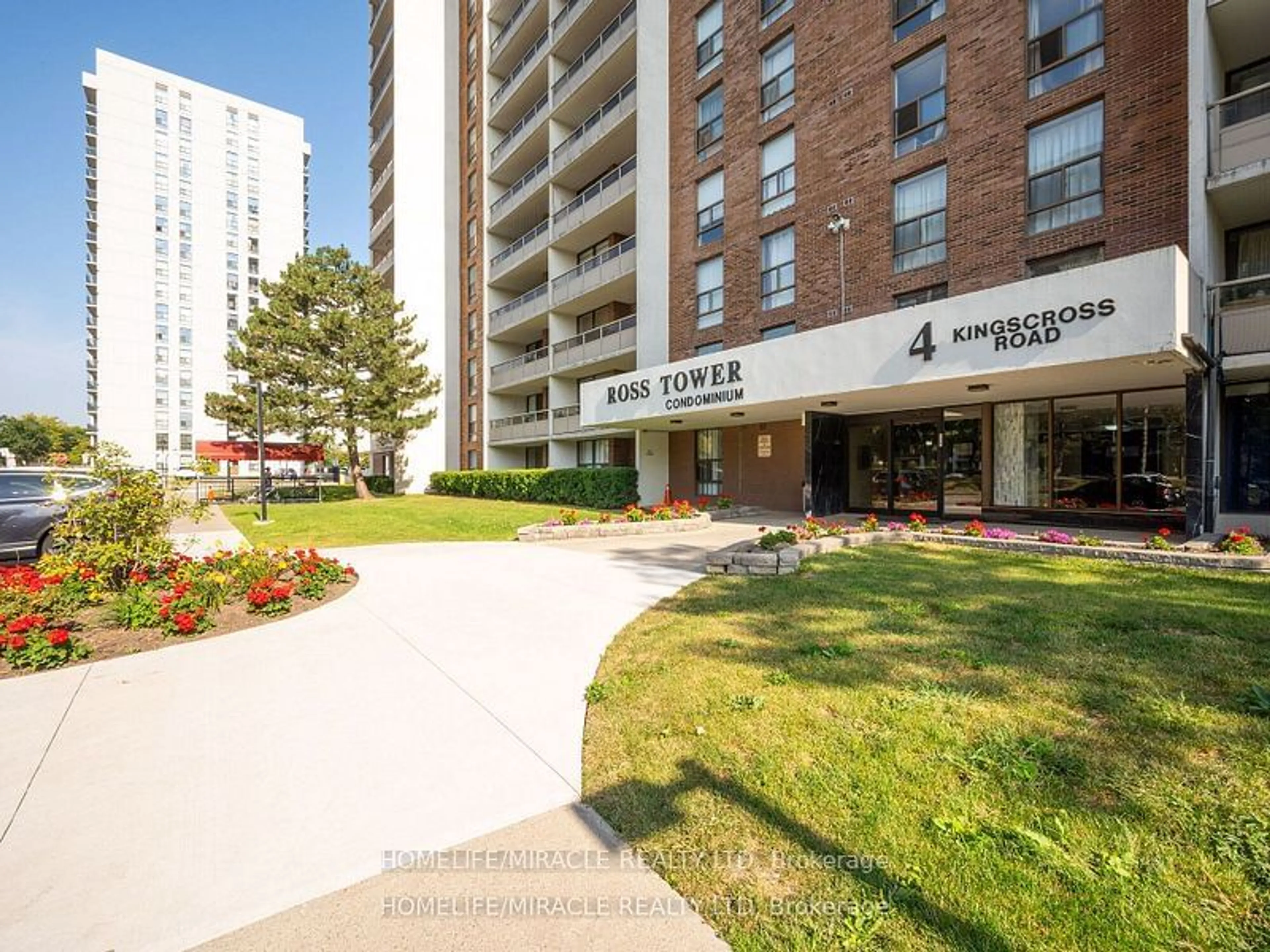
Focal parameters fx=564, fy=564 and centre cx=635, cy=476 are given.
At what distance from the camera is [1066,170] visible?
1280 centimetres

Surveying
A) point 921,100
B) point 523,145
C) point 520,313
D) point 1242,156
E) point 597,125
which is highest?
point 523,145

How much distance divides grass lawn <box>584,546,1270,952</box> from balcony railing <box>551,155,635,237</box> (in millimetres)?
21987

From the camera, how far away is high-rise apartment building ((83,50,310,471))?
64312 mm

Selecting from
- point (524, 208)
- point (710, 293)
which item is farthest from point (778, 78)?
point (524, 208)

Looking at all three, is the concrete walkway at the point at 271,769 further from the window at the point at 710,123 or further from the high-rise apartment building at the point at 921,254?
the window at the point at 710,123

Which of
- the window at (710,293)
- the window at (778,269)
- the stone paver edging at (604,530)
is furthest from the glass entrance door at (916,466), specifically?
the window at (710,293)

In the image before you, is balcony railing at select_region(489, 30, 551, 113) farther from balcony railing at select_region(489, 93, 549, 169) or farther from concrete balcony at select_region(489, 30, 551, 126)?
balcony railing at select_region(489, 93, 549, 169)

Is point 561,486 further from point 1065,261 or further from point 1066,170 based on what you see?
point 1066,170

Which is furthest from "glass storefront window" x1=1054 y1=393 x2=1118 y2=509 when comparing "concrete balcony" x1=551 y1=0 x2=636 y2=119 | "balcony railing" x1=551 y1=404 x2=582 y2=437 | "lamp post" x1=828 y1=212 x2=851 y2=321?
"concrete balcony" x1=551 y1=0 x2=636 y2=119

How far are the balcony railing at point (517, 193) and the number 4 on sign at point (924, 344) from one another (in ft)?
73.0

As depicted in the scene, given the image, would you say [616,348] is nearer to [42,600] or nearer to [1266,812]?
[42,600]

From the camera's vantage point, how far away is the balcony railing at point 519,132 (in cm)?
2847

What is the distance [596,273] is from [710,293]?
627 cm

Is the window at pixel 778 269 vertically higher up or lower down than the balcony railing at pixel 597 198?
lower down
